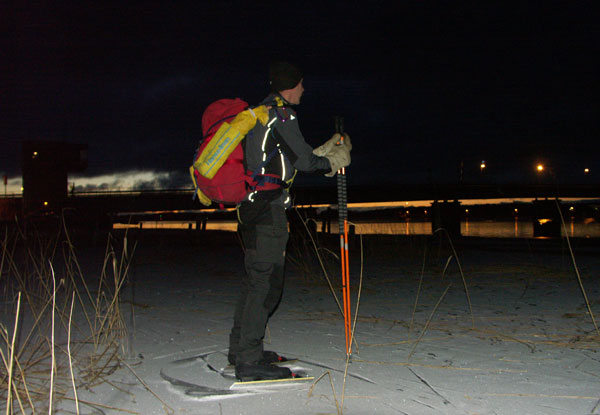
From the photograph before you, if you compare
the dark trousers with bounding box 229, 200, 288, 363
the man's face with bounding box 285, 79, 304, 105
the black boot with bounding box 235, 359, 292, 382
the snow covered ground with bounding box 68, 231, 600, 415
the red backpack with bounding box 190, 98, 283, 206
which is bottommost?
the snow covered ground with bounding box 68, 231, 600, 415

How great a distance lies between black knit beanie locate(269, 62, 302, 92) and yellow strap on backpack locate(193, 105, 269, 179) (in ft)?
1.02

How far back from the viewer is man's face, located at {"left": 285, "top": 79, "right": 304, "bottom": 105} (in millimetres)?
3439

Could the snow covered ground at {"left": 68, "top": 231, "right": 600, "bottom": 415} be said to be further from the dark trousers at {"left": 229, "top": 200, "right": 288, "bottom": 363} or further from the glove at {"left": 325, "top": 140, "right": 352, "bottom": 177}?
the glove at {"left": 325, "top": 140, "right": 352, "bottom": 177}

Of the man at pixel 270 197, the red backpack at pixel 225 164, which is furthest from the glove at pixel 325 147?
the red backpack at pixel 225 164

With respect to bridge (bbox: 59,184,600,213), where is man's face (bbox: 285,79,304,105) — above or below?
above

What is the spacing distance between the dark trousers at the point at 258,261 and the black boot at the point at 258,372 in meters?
0.04

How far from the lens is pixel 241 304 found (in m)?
3.59

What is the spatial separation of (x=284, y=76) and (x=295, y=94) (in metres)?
0.14

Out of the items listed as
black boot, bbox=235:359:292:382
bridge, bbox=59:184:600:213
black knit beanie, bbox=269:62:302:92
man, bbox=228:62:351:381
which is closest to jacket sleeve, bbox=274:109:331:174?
man, bbox=228:62:351:381

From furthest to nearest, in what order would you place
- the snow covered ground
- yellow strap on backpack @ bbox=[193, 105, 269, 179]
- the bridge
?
the bridge
yellow strap on backpack @ bbox=[193, 105, 269, 179]
the snow covered ground

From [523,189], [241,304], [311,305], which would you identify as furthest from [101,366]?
[523,189]

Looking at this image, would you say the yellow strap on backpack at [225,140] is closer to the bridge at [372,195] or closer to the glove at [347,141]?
the glove at [347,141]

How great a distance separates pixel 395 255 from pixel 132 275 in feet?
20.8

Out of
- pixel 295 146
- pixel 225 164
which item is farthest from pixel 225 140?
pixel 295 146
